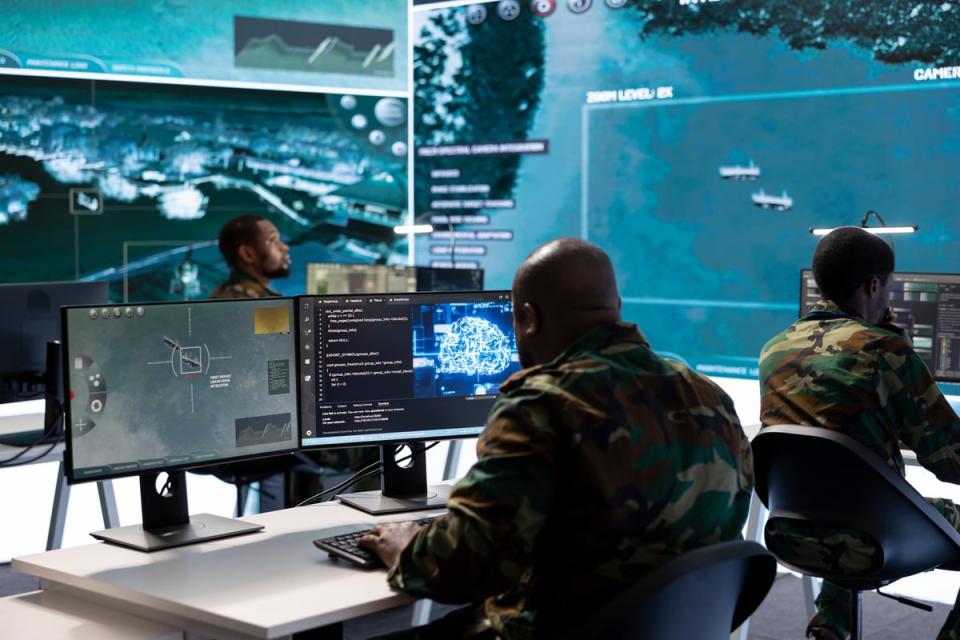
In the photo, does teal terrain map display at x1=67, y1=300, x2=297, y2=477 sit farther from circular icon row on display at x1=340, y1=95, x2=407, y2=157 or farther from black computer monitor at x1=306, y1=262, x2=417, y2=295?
circular icon row on display at x1=340, y1=95, x2=407, y2=157

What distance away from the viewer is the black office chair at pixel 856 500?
2.46 metres

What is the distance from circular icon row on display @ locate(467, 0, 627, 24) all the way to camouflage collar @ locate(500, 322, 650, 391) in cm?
482

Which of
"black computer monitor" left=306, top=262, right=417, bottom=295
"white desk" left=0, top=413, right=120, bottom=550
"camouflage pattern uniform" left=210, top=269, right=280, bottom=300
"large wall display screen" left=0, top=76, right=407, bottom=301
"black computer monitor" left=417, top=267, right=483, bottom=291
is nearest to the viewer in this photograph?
"white desk" left=0, top=413, right=120, bottom=550

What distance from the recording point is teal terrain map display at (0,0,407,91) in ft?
19.6

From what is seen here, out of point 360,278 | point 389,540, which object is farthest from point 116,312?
point 360,278

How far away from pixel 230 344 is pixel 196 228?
4.26m

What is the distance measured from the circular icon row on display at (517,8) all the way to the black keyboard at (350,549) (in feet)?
15.4

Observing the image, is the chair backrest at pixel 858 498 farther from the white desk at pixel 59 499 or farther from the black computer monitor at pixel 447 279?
the black computer monitor at pixel 447 279

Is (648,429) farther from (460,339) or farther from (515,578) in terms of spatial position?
(460,339)

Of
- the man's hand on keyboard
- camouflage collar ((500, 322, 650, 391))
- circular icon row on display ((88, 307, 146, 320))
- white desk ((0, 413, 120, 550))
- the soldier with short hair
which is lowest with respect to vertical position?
white desk ((0, 413, 120, 550))

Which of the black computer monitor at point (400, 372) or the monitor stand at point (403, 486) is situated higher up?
the black computer monitor at point (400, 372)

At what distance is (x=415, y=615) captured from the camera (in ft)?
12.2

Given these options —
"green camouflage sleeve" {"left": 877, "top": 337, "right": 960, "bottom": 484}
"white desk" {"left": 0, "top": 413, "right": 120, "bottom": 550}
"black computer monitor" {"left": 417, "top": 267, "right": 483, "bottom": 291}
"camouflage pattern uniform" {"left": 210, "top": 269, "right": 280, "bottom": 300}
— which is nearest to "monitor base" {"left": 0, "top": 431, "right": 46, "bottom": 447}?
"white desk" {"left": 0, "top": 413, "right": 120, "bottom": 550}

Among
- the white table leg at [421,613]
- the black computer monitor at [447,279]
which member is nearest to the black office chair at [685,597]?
the white table leg at [421,613]
